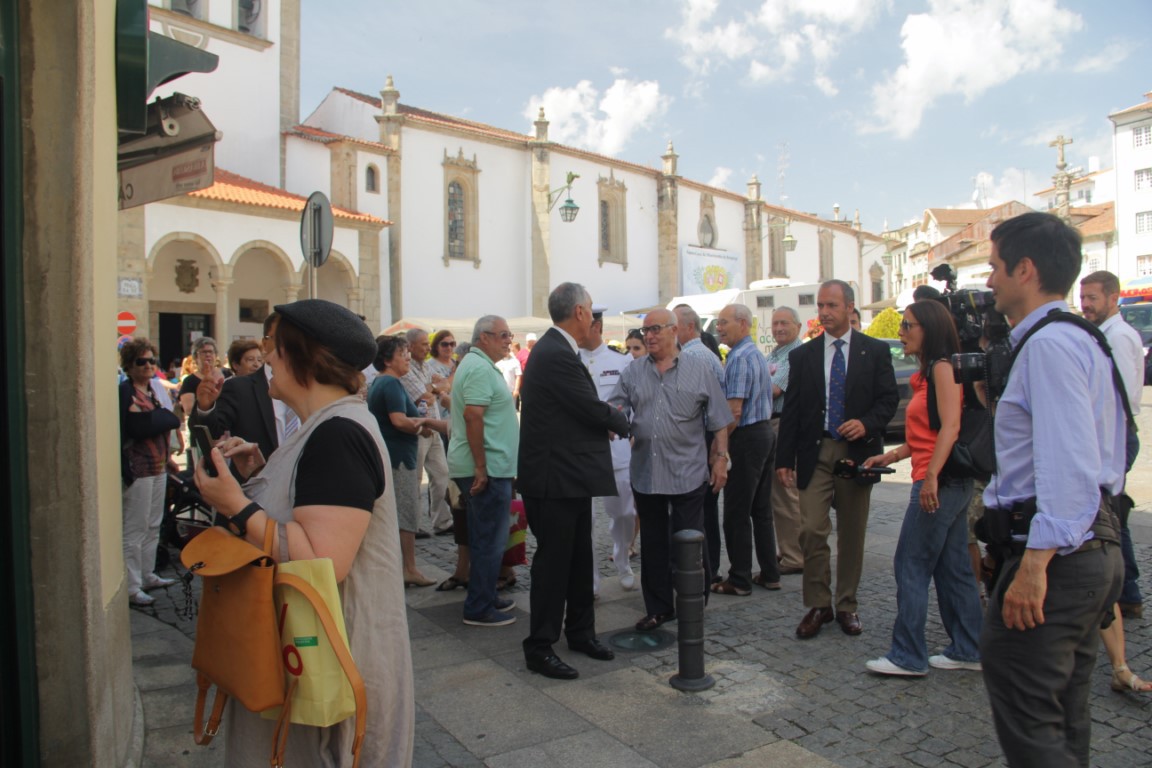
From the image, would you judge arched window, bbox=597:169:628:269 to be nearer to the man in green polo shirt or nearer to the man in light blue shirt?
the man in green polo shirt

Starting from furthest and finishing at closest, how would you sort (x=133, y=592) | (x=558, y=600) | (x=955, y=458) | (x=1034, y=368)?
(x=133, y=592)
(x=558, y=600)
(x=955, y=458)
(x=1034, y=368)

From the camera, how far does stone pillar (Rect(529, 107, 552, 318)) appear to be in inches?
1489

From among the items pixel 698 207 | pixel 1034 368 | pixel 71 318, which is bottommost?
pixel 1034 368

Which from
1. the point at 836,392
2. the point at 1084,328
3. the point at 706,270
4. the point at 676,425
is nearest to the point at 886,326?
the point at 836,392

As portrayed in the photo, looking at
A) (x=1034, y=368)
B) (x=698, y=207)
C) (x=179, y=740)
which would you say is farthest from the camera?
(x=698, y=207)

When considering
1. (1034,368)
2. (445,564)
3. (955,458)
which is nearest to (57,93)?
(1034,368)

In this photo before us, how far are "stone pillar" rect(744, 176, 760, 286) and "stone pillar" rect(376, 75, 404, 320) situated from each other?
80.5 ft

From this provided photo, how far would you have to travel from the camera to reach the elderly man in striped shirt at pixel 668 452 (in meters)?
5.41

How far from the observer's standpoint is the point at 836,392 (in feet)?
17.3

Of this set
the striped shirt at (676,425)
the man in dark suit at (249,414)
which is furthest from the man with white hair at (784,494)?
the man in dark suit at (249,414)

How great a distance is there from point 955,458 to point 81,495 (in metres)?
3.76

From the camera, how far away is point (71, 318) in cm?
283

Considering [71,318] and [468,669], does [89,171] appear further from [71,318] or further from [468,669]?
[468,669]

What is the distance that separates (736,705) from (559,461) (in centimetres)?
150
